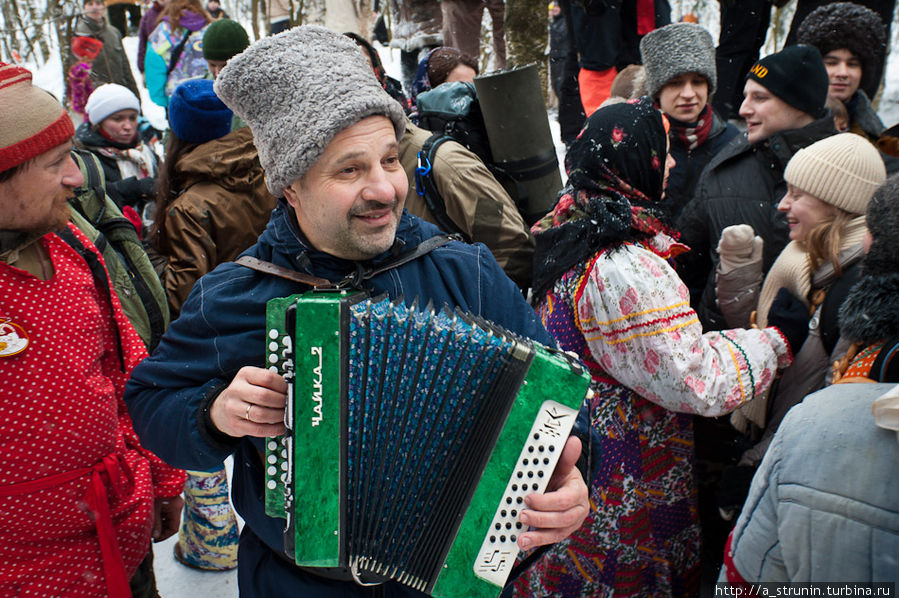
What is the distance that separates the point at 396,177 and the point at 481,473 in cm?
75

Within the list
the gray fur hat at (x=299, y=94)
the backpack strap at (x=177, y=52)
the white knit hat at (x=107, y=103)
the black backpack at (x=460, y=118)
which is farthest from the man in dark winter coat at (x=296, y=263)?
the backpack strap at (x=177, y=52)

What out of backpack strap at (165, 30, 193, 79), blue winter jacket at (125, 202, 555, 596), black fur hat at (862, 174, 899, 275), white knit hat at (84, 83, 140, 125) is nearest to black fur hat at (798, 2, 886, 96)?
black fur hat at (862, 174, 899, 275)

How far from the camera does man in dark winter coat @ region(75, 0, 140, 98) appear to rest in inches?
354

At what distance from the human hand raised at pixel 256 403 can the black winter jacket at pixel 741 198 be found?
7.01 ft

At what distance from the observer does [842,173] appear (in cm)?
242

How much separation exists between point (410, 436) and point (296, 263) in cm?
54

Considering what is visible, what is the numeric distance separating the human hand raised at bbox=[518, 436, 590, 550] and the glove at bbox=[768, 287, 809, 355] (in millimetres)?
1190

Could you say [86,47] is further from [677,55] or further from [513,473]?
[513,473]

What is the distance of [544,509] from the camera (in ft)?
4.78

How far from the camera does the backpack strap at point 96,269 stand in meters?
2.12

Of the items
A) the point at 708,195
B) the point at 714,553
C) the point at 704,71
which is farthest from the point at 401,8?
the point at 714,553

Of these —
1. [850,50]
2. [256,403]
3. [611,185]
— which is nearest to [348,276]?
[256,403]

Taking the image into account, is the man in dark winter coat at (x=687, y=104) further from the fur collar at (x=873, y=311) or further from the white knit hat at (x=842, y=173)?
the fur collar at (x=873, y=311)

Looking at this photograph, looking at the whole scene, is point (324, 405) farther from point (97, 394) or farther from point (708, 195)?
point (708, 195)
